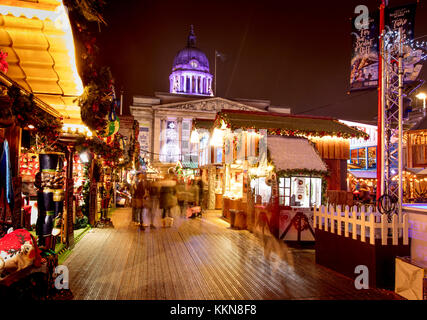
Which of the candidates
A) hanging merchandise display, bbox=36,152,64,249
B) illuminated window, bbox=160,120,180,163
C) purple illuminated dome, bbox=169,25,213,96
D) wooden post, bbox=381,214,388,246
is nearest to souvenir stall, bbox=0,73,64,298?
hanging merchandise display, bbox=36,152,64,249

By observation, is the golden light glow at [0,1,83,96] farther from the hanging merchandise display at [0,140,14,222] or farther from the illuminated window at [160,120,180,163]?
the illuminated window at [160,120,180,163]

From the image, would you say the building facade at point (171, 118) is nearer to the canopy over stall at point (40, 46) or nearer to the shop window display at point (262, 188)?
the shop window display at point (262, 188)

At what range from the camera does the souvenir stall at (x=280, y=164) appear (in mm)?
10539

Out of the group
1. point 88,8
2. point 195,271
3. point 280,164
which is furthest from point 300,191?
point 88,8

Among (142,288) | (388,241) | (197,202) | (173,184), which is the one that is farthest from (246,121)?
(142,288)

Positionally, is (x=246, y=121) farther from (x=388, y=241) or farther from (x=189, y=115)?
(x=189, y=115)

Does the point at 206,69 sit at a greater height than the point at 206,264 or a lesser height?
greater

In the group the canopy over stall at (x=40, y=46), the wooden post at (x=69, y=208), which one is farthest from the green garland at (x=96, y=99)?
the wooden post at (x=69, y=208)

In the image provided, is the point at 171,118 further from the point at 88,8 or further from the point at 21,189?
the point at 88,8

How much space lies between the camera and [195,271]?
646cm

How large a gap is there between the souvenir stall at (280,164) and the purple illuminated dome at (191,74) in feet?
200

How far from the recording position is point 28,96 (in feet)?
16.0

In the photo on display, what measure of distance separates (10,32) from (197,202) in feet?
42.5

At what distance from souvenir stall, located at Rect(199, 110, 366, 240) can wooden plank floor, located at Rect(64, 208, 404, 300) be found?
4.69ft
